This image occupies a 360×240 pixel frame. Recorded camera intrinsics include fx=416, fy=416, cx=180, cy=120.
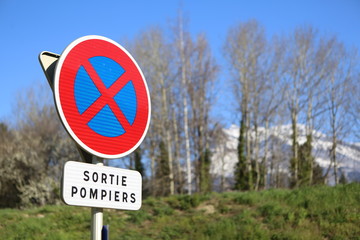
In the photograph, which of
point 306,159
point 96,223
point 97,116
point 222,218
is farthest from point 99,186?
point 306,159

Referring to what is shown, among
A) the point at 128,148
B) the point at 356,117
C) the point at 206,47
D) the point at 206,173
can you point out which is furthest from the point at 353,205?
the point at 356,117

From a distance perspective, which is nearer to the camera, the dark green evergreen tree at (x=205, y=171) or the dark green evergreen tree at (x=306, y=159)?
the dark green evergreen tree at (x=205, y=171)

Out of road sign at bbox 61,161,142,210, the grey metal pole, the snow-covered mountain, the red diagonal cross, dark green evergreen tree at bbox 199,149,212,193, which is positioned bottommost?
the grey metal pole

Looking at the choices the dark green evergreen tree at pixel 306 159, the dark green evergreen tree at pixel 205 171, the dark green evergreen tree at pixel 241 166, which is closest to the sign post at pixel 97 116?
the dark green evergreen tree at pixel 205 171

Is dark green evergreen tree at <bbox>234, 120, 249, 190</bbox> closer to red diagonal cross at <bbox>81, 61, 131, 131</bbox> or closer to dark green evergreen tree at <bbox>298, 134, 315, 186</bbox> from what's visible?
dark green evergreen tree at <bbox>298, 134, 315, 186</bbox>

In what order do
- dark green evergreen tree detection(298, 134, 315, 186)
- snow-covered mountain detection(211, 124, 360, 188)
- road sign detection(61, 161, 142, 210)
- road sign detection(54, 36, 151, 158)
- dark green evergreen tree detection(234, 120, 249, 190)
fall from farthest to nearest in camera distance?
snow-covered mountain detection(211, 124, 360, 188)
dark green evergreen tree detection(298, 134, 315, 186)
dark green evergreen tree detection(234, 120, 249, 190)
road sign detection(54, 36, 151, 158)
road sign detection(61, 161, 142, 210)

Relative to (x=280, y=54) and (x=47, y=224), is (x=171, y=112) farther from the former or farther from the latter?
(x=47, y=224)

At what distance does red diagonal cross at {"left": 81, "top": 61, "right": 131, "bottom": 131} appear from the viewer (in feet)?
6.94

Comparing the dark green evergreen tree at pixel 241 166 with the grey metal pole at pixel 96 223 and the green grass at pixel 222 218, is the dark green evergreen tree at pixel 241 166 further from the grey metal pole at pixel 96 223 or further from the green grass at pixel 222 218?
the grey metal pole at pixel 96 223

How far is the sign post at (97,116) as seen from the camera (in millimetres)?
2018

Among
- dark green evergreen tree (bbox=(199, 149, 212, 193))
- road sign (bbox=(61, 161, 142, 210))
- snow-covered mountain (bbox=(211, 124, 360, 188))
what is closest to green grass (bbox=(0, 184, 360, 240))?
road sign (bbox=(61, 161, 142, 210))

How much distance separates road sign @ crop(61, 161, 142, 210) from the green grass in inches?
291

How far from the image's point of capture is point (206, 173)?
29.0m

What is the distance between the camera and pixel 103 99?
2.17 m
